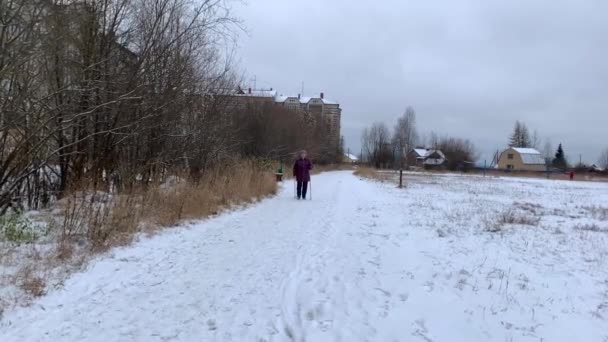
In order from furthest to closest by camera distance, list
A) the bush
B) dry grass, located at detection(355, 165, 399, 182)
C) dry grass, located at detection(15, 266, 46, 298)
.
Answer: dry grass, located at detection(355, 165, 399, 182) → the bush → dry grass, located at detection(15, 266, 46, 298)

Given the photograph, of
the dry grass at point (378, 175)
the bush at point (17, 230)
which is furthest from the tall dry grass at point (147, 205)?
the dry grass at point (378, 175)

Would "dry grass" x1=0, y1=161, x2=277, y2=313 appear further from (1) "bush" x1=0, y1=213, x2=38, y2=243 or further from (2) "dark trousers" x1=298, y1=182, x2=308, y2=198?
(2) "dark trousers" x1=298, y1=182, x2=308, y2=198

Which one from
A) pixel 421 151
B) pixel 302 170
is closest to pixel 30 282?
pixel 302 170

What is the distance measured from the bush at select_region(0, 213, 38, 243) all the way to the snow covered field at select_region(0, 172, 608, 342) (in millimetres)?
1376

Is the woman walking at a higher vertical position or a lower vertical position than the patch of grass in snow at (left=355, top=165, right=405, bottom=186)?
higher

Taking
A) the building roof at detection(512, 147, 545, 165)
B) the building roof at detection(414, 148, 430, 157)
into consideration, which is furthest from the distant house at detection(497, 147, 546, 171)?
the building roof at detection(414, 148, 430, 157)

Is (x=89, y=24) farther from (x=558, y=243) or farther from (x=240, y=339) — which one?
(x=558, y=243)

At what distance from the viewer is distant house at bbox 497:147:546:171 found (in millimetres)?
112975

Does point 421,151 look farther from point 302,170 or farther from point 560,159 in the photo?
point 302,170

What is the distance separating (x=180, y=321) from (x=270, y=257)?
9.42 ft

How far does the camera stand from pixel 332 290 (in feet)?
18.7

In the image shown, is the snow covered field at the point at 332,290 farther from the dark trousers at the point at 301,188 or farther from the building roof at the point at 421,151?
the building roof at the point at 421,151

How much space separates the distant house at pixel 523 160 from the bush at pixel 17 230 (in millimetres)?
115387

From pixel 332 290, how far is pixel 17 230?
5.07 meters
